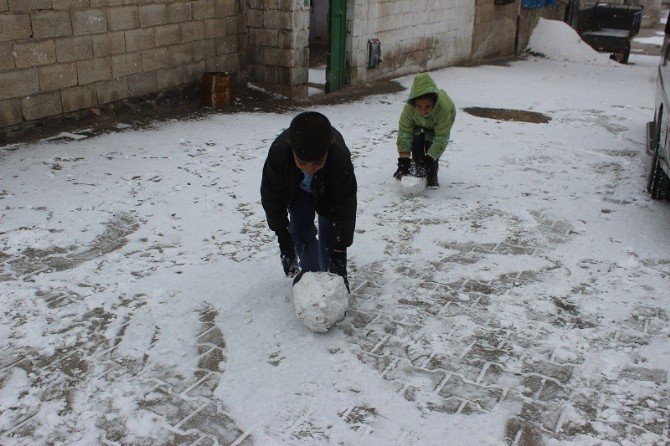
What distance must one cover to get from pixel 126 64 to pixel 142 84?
14.7 inches

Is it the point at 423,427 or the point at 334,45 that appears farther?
the point at 334,45

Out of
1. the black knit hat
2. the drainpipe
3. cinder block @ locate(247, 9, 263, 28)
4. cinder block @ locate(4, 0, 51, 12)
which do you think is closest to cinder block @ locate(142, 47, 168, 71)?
cinder block @ locate(4, 0, 51, 12)

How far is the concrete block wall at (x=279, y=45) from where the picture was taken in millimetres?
9375

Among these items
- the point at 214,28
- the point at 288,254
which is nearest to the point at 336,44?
the point at 214,28

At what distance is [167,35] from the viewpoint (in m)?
8.46

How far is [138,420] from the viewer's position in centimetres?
282

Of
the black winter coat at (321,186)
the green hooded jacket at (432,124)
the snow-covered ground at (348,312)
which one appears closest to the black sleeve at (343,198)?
the black winter coat at (321,186)

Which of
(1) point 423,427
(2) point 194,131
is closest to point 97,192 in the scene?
(2) point 194,131

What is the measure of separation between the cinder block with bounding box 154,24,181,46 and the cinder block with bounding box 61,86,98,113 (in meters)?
1.29

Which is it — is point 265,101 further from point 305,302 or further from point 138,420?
point 138,420

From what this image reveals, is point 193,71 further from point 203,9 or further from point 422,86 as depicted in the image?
point 422,86

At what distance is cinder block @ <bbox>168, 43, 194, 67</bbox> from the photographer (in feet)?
28.2

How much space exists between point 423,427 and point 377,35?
32.4 feet

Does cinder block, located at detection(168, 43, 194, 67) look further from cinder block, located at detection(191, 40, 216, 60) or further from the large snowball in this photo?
the large snowball
